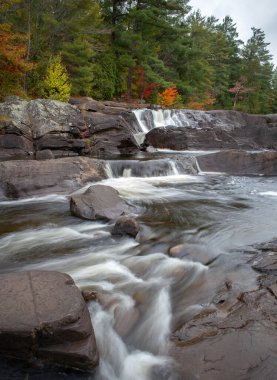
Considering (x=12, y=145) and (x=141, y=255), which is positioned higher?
(x=12, y=145)

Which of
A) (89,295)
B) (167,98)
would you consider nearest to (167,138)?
(167,98)

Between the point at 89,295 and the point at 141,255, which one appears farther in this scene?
the point at 141,255

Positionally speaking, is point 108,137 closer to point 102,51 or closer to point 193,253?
point 193,253

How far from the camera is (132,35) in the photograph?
2398 centimetres

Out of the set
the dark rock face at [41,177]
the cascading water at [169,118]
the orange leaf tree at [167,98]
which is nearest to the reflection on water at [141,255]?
the dark rock face at [41,177]

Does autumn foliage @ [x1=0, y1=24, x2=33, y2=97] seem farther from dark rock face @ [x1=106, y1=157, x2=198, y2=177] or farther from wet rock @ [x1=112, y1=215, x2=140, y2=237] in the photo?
wet rock @ [x1=112, y1=215, x2=140, y2=237]

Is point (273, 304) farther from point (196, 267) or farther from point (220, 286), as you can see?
point (196, 267)

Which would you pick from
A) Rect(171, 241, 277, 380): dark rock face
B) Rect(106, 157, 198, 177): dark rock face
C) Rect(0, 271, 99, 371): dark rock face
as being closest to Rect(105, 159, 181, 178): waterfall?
Rect(106, 157, 198, 177): dark rock face

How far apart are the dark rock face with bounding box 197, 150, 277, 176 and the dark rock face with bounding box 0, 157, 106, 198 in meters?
5.56

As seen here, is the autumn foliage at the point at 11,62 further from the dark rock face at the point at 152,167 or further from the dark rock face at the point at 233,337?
the dark rock face at the point at 233,337

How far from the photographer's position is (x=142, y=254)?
517 cm

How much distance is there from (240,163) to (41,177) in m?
8.04

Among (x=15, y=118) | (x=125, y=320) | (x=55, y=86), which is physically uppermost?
(x=55, y=86)

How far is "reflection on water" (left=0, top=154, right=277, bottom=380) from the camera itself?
3.33m
